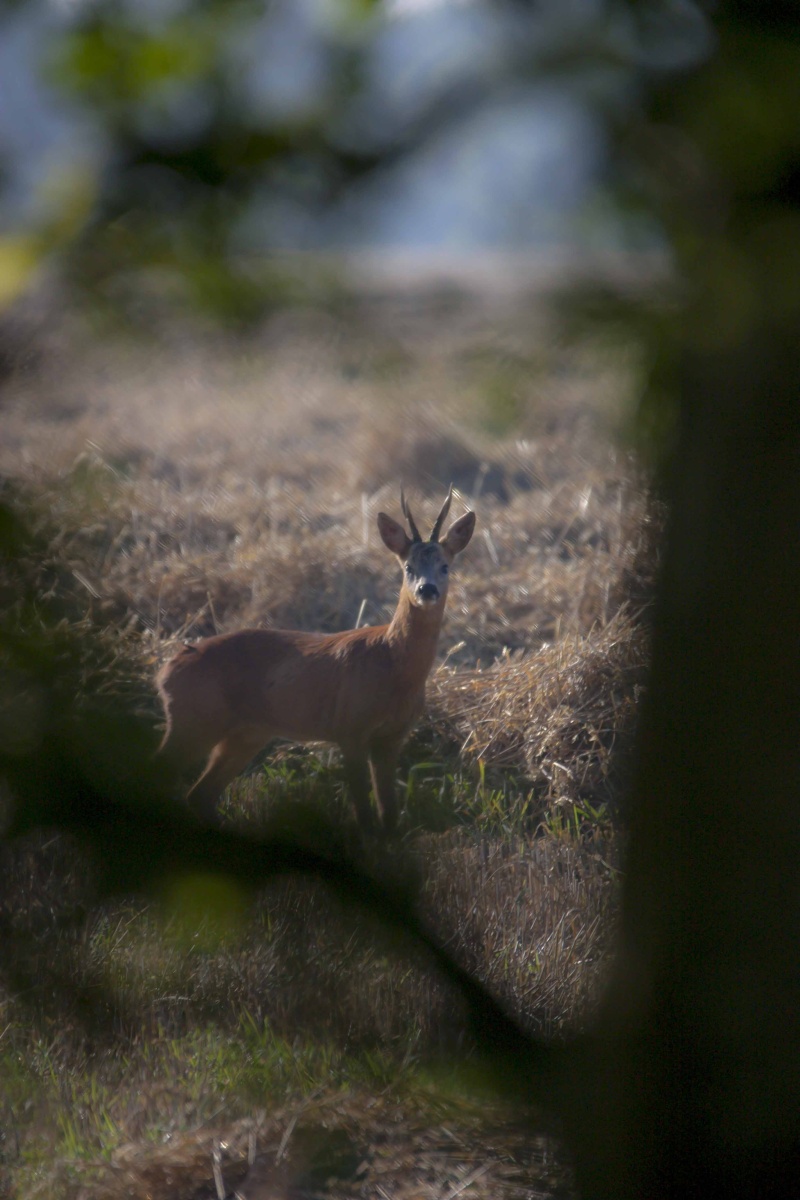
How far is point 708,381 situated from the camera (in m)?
1.11

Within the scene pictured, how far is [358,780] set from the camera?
520cm

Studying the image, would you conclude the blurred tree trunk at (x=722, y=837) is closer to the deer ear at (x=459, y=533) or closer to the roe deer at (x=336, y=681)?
the roe deer at (x=336, y=681)

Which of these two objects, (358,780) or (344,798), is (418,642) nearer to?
(358,780)

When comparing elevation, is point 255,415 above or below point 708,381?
below

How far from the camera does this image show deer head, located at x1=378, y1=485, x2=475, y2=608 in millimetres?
5605

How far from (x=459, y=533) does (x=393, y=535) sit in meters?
0.34

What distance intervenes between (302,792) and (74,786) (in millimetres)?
316

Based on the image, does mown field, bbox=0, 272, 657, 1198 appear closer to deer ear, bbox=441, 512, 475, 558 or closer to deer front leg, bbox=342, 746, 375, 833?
deer front leg, bbox=342, 746, 375, 833

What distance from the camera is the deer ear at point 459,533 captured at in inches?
233

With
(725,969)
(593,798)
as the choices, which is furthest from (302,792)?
(593,798)

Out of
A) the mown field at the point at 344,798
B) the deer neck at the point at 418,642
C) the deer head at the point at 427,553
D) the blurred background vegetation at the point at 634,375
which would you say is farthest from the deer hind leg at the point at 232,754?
the blurred background vegetation at the point at 634,375

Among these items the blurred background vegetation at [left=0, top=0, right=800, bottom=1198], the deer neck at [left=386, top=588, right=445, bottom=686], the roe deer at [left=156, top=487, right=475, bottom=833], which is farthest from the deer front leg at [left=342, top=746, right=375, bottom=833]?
the blurred background vegetation at [left=0, top=0, right=800, bottom=1198]

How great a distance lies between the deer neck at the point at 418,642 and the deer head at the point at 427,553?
0.06 m

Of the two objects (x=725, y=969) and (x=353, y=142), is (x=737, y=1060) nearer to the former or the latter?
(x=725, y=969)
